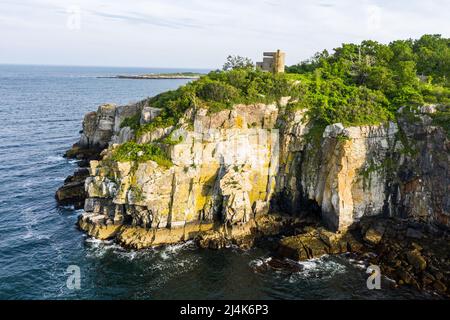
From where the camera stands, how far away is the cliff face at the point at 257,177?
44969 mm

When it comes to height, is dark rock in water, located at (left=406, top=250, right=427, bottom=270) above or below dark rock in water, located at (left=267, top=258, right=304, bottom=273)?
above

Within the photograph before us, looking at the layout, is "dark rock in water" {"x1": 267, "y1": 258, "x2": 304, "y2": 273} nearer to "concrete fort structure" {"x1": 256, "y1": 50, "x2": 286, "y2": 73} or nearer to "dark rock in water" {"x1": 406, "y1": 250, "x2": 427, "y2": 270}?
"dark rock in water" {"x1": 406, "y1": 250, "x2": 427, "y2": 270}

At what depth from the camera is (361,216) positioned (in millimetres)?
47188

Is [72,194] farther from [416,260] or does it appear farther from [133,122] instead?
[416,260]

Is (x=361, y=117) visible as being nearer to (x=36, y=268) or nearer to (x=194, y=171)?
(x=194, y=171)

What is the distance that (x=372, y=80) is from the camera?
186ft

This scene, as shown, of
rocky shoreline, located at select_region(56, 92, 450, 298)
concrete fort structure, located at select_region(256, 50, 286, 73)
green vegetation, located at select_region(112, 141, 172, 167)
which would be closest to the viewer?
rocky shoreline, located at select_region(56, 92, 450, 298)

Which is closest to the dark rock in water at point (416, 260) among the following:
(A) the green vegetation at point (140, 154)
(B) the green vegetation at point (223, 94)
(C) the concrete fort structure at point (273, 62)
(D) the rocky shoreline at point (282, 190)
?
(D) the rocky shoreline at point (282, 190)

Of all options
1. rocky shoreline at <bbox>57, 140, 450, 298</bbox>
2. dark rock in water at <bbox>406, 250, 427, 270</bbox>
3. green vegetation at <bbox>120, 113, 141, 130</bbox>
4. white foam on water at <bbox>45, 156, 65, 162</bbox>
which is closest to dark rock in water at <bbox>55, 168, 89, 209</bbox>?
rocky shoreline at <bbox>57, 140, 450, 298</bbox>

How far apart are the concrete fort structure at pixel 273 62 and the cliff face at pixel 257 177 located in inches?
571

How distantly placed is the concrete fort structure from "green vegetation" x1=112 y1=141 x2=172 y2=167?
84.8 ft

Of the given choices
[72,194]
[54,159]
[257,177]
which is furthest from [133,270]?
[54,159]

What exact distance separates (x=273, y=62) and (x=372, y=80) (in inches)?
602

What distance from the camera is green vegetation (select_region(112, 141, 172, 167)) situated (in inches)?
1783
